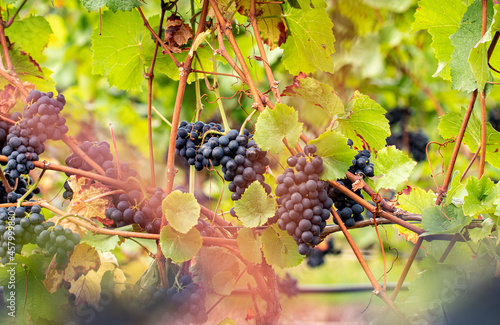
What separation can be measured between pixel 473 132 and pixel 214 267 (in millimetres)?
434

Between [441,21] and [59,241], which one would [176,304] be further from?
[441,21]

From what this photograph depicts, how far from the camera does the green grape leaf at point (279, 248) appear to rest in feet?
1.76

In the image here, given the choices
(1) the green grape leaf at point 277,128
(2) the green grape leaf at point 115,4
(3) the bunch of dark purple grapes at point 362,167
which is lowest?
(3) the bunch of dark purple grapes at point 362,167

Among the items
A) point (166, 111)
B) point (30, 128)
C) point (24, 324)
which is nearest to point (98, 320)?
point (24, 324)

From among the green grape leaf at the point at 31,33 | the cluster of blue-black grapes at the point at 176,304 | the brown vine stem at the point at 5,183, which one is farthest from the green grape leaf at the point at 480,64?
the green grape leaf at the point at 31,33

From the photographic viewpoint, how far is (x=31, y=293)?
1.97ft

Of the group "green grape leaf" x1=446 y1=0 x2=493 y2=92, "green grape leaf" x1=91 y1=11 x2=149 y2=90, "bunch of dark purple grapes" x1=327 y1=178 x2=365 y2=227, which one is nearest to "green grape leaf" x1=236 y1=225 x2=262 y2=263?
"bunch of dark purple grapes" x1=327 y1=178 x2=365 y2=227

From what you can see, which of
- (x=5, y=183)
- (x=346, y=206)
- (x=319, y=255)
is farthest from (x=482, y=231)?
(x=319, y=255)

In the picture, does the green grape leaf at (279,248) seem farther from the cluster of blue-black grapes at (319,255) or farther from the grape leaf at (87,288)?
the cluster of blue-black grapes at (319,255)

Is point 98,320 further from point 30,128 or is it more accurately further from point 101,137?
point 101,137

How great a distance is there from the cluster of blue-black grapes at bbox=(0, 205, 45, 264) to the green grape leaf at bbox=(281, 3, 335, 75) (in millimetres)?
477

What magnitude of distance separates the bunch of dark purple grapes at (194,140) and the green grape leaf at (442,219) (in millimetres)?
293

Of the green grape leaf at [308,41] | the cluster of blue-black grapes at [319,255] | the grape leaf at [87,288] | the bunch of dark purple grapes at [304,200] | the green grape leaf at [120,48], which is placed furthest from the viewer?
the cluster of blue-black grapes at [319,255]

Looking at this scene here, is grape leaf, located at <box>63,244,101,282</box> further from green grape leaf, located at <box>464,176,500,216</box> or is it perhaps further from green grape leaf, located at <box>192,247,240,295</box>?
green grape leaf, located at <box>464,176,500,216</box>
